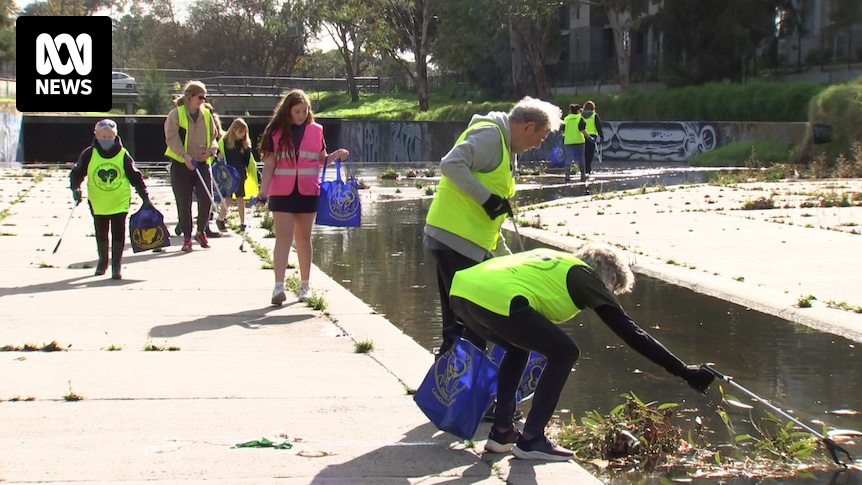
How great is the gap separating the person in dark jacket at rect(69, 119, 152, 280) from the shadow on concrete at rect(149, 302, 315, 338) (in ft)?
7.02

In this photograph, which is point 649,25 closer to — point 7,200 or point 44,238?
point 7,200

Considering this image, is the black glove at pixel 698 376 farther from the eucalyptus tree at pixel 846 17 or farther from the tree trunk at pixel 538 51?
the tree trunk at pixel 538 51

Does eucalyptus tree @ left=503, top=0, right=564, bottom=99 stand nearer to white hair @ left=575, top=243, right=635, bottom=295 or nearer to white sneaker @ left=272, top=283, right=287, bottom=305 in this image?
white sneaker @ left=272, top=283, right=287, bottom=305

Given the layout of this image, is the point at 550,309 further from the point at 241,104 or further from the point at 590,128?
the point at 241,104

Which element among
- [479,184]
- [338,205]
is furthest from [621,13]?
[479,184]

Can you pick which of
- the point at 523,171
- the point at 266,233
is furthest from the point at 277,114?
the point at 523,171

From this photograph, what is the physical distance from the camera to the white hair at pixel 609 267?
4.88 metres

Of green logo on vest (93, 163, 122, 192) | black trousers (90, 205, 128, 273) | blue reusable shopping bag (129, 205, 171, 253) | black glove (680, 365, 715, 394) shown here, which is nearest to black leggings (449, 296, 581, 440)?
black glove (680, 365, 715, 394)

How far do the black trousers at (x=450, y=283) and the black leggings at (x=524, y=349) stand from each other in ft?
2.27

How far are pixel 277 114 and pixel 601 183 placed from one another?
1513 cm

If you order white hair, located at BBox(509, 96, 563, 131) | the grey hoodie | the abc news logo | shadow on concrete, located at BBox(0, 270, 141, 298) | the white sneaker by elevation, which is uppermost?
the abc news logo

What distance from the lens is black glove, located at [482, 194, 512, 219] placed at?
5.75m

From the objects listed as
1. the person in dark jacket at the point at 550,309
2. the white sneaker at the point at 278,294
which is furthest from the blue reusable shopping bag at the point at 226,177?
the person in dark jacket at the point at 550,309

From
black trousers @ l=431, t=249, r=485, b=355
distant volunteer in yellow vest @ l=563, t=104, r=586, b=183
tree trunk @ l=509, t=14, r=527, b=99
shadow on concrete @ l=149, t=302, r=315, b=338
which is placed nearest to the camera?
black trousers @ l=431, t=249, r=485, b=355
